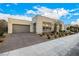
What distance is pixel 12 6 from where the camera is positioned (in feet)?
15.5

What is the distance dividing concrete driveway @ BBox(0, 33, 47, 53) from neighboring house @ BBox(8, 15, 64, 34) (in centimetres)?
21

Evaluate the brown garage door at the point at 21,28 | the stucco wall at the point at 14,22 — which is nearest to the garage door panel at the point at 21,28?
the brown garage door at the point at 21,28

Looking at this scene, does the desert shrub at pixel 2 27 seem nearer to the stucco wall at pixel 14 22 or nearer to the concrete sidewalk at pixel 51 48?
the stucco wall at pixel 14 22

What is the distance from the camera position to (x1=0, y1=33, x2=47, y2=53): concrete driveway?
462cm

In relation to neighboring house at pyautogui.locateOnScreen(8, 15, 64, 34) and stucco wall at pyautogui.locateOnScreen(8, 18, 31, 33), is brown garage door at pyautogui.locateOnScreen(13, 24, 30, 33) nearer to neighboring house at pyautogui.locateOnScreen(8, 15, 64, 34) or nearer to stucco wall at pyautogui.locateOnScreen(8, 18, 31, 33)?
neighboring house at pyautogui.locateOnScreen(8, 15, 64, 34)

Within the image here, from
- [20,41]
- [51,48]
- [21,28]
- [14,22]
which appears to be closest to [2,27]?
[14,22]

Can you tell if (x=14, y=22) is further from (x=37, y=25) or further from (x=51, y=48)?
(x=51, y=48)

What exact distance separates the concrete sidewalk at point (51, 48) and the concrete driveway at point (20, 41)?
148 mm

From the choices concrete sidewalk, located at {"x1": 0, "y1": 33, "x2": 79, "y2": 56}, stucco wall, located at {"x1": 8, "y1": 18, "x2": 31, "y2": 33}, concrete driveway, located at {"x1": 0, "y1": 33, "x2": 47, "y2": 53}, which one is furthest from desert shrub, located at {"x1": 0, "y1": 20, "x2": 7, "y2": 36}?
concrete sidewalk, located at {"x1": 0, "y1": 33, "x2": 79, "y2": 56}

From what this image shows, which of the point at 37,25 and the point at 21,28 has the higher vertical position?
the point at 37,25

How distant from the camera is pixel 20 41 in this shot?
4832mm

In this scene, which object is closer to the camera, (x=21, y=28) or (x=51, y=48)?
(x=51, y=48)

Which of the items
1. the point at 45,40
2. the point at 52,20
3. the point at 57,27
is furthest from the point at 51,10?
the point at 45,40

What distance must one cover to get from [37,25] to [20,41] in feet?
2.97
